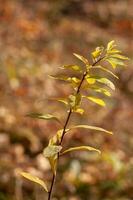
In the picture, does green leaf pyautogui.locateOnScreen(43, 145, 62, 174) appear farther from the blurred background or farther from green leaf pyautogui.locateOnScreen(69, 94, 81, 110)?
the blurred background

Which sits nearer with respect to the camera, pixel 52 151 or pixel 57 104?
pixel 52 151

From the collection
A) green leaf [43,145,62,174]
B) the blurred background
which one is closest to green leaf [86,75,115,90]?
green leaf [43,145,62,174]

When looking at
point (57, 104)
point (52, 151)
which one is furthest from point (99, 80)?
point (57, 104)

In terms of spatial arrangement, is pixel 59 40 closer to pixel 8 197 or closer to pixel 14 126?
pixel 14 126

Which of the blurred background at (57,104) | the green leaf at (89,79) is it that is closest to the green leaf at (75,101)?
the green leaf at (89,79)

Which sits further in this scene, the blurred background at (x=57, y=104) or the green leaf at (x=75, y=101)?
the blurred background at (x=57, y=104)

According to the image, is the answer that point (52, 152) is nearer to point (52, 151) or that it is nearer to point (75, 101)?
point (52, 151)

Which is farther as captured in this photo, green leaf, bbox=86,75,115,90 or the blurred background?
the blurred background

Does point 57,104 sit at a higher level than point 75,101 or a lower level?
lower

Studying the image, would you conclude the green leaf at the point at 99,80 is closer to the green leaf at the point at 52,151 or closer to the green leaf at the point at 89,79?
the green leaf at the point at 89,79

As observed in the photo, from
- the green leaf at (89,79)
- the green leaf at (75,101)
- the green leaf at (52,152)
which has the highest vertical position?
the green leaf at (89,79)
